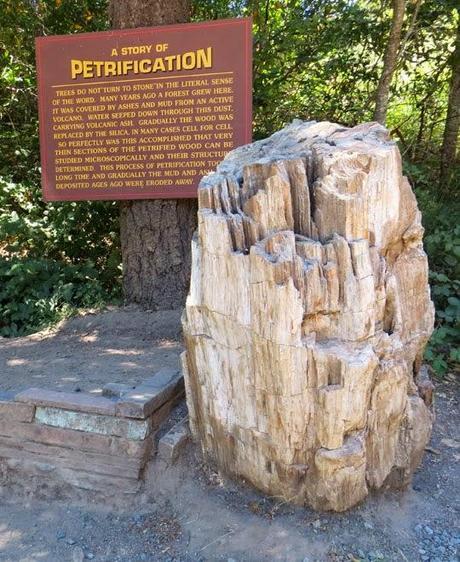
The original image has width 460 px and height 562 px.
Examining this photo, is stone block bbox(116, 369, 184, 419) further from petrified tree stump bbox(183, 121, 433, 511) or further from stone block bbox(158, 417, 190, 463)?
petrified tree stump bbox(183, 121, 433, 511)

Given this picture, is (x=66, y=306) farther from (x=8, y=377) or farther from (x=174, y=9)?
(x=174, y=9)

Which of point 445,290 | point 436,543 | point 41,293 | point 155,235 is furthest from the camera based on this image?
point 41,293

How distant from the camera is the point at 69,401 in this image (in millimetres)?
2939

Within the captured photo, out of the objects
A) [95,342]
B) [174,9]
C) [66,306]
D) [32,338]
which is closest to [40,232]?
[66,306]

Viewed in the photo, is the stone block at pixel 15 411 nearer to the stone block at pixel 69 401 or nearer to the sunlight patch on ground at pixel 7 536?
the stone block at pixel 69 401

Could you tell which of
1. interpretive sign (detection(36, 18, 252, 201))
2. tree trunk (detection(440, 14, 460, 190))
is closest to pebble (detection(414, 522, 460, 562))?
interpretive sign (detection(36, 18, 252, 201))

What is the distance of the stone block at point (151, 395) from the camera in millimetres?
2793

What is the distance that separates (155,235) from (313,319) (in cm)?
333

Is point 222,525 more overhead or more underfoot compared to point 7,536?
more overhead

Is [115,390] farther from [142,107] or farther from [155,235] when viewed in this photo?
[142,107]

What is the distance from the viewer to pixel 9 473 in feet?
10.1

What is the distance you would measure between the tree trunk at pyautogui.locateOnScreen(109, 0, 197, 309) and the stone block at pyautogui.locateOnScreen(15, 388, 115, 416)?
8.05ft

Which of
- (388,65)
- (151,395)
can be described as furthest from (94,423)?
(388,65)

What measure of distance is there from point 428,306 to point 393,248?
38 centimetres
